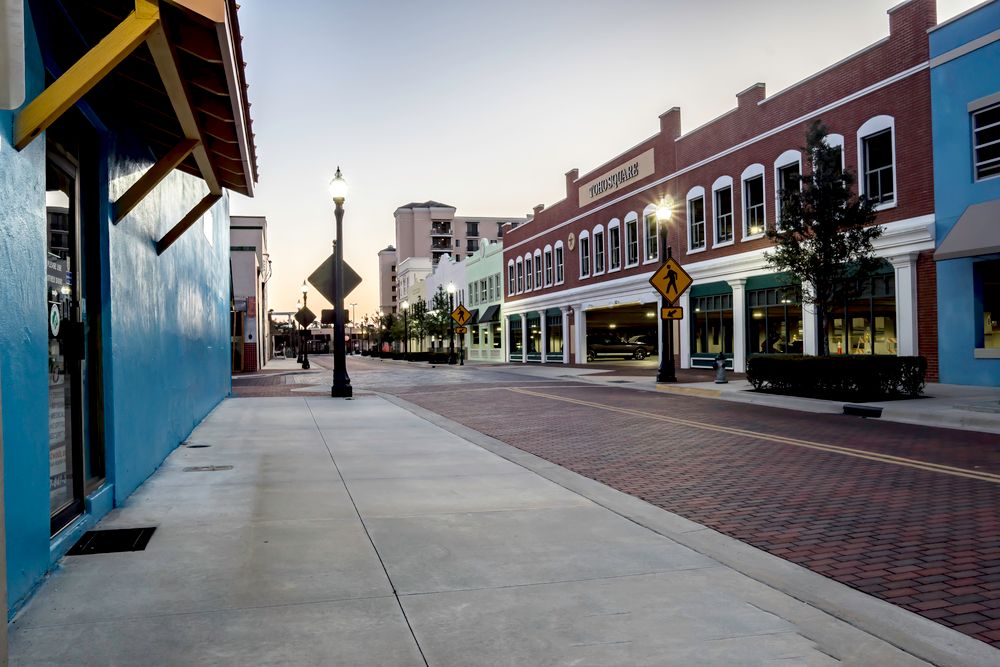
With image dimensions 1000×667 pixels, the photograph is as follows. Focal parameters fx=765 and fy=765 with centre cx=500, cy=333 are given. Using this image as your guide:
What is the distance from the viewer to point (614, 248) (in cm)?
4034

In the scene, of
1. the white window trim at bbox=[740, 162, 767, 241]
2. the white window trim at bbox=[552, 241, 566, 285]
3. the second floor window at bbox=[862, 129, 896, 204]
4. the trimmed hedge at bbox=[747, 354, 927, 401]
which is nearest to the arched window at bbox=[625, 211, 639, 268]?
the white window trim at bbox=[552, 241, 566, 285]

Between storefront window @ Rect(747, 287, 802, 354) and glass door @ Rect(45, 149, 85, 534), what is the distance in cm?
2368

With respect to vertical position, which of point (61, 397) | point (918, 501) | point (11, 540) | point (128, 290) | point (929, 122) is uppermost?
point (929, 122)

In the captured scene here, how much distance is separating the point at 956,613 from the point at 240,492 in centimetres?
593

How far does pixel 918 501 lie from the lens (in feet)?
23.0

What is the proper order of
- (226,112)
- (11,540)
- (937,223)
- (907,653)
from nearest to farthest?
1. (907,653)
2. (11,540)
3. (226,112)
4. (937,223)

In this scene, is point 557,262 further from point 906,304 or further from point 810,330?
point 906,304

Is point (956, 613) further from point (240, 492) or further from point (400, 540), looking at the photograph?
point (240, 492)

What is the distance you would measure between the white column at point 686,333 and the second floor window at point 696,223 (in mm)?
2138

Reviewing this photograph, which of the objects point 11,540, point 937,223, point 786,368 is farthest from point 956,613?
point 937,223

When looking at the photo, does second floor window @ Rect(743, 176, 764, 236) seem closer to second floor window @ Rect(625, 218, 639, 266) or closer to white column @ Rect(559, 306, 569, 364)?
second floor window @ Rect(625, 218, 639, 266)

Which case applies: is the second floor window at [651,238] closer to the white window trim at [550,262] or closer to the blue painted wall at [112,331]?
the white window trim at [550,262]

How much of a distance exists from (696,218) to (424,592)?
30604 mm

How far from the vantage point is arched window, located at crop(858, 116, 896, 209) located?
22328 millimetres
